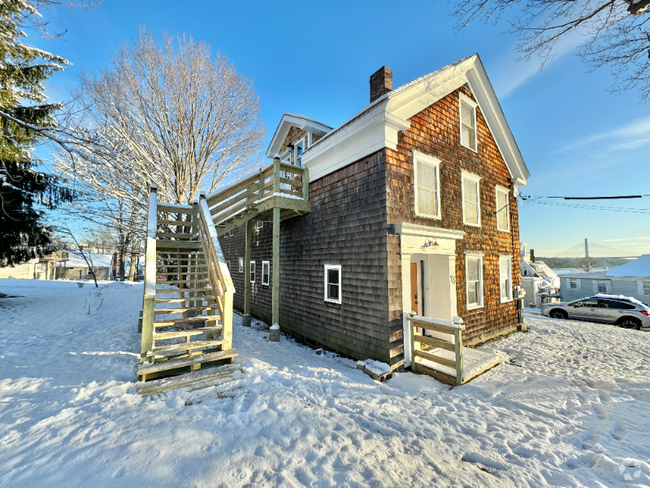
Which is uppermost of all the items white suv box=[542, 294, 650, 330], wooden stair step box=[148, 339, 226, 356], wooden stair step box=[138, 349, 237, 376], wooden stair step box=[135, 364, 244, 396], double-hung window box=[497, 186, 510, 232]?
double-hung window box=[497, 186, 510, 232]

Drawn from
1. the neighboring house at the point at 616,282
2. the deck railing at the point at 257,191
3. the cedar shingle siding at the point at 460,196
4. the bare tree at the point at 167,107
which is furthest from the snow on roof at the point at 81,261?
the neighboring house at the point at 616,282

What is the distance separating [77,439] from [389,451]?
11.0ft

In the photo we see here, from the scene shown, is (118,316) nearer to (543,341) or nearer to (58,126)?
(58,126)

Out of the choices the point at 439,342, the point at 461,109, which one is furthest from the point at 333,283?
the point at 461,109

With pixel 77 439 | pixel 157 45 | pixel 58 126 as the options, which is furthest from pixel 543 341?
pixel 157 45

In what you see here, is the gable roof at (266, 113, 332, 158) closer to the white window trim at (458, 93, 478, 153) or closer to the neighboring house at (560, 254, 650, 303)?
the white window trim at (458, 93, 478, 153)

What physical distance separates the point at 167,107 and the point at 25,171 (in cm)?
581

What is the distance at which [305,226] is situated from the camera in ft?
27.4

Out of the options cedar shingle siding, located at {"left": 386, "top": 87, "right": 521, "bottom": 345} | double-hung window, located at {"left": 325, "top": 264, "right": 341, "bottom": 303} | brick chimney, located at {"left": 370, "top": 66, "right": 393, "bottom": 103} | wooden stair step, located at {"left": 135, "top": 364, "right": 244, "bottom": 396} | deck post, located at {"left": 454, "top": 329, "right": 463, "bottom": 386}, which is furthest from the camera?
brick chimney, located at {"left": 370, "top": 66, "right": 393, "bottom": 103}

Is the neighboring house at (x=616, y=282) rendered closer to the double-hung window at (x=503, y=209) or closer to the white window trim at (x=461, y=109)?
the double-hung window at (x=503, y=209)

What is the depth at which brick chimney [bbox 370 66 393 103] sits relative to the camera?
25.2 ft

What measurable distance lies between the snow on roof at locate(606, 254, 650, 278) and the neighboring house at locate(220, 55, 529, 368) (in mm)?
16481

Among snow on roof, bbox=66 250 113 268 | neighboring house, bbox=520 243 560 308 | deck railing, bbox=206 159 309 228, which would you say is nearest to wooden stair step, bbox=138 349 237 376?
deck railing, bbox=206 159 309 228

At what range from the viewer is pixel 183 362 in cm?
434
